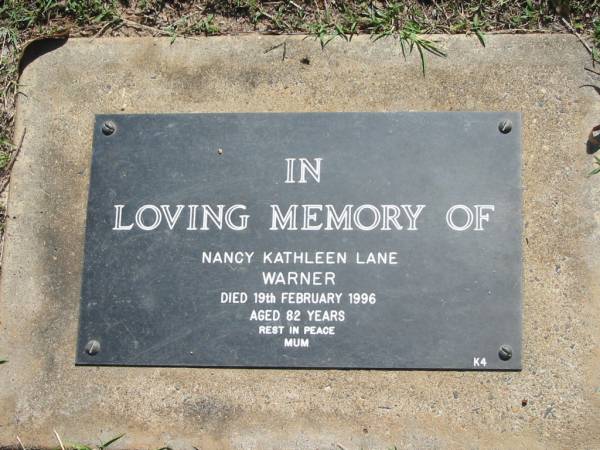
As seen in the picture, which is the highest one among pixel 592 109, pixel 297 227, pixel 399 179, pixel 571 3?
pixel 571 3

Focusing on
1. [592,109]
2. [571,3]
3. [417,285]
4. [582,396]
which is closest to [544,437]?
[582,396]

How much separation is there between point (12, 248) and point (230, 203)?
0.86 meters

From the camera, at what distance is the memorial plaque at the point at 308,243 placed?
2424mm

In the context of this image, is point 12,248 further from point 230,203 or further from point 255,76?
point 255,76

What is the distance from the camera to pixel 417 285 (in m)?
2.44

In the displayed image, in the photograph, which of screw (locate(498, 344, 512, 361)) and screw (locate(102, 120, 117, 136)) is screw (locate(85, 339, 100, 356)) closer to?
screw (locate(102, 120, 117, 136))

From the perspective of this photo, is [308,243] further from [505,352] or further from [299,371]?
[505,352]

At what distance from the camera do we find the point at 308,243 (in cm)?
249

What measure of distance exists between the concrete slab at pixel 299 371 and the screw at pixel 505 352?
0.26 ft

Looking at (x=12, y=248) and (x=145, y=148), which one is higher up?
(x=145, y=148)

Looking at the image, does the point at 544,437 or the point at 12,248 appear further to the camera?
the point at 12,248

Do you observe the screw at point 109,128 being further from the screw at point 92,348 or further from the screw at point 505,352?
the screw at point 505,352

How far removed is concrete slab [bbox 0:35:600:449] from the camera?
2389mm

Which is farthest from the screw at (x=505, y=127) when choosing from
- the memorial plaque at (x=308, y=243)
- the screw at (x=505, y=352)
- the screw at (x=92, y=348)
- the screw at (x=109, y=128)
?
the screw at (x=92, y=348)
